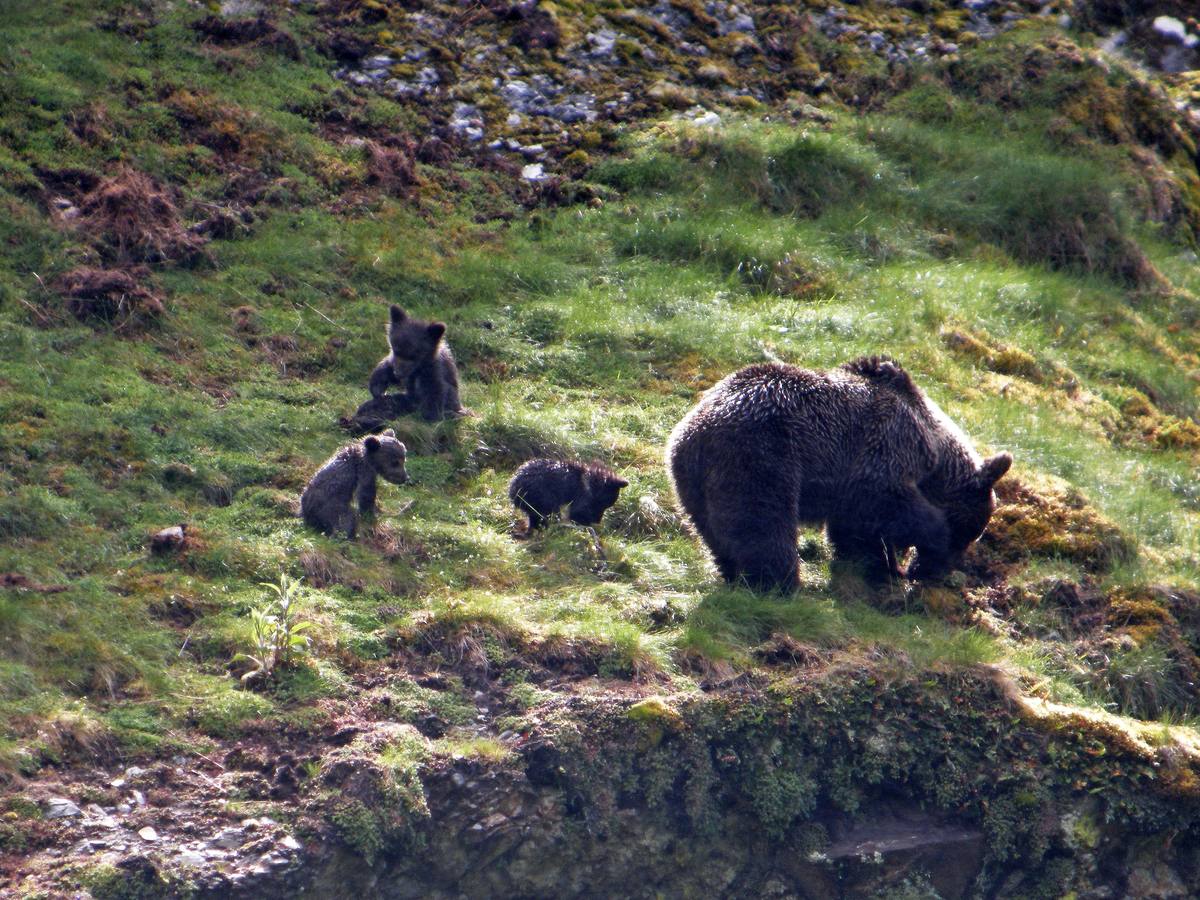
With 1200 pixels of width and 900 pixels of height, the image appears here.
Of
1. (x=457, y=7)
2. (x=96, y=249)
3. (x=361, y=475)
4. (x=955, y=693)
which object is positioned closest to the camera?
(x=955, y=693)

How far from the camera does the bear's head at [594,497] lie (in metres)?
8.58

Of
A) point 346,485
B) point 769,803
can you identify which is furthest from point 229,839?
point 346,485

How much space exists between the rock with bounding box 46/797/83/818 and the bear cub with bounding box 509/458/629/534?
3.56 m

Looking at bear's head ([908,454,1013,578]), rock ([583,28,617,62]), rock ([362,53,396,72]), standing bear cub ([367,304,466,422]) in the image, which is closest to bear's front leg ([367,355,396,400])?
standing bear cub ([367,304,466,422])

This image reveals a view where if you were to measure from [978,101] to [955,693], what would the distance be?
10.3 meters

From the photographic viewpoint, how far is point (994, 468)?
8.49 metres

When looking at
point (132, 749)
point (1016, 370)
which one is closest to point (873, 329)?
point (1016, 370)

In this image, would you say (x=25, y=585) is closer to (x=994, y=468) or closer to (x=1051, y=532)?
(x=994, y=468)

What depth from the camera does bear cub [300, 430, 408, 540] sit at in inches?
317

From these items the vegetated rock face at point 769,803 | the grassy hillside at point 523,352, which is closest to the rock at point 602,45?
the grassy hillside at point 523,352

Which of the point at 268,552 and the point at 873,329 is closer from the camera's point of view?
the point at 268,552

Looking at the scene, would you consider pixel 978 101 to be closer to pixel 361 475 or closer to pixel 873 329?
pixel 873 329

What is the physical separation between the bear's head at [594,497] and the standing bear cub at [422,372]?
1.57 meters

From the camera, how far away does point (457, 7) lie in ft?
50.6
